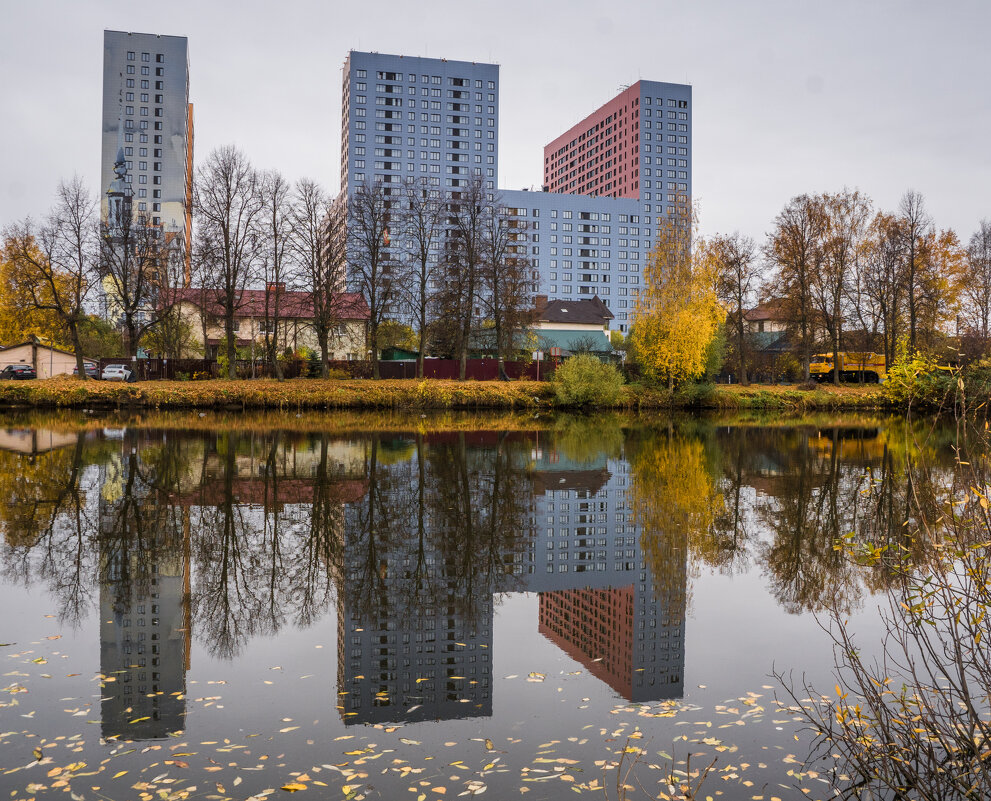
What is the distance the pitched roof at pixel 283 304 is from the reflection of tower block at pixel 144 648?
43.9m

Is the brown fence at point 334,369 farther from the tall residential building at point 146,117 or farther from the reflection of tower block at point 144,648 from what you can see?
the tall residential building at point 146,117

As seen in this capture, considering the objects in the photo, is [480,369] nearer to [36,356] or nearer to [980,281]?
[36,356]

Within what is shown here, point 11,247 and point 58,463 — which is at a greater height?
point 11,247

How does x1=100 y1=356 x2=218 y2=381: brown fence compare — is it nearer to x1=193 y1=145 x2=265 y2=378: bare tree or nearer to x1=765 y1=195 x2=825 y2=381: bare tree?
x1=193 y1=145 x2=265 y2=378: bare tree

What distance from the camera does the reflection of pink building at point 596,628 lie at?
665 cm

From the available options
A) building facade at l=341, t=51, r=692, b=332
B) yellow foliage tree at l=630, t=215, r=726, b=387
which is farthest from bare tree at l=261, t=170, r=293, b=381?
building facade at l=341, t=51, r=692, b=332

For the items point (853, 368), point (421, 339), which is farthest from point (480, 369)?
point (853, 368)

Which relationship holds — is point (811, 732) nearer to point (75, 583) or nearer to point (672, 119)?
point (75, 583)

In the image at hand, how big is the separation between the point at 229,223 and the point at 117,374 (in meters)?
13.3

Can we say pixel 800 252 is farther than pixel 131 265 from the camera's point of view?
Yes

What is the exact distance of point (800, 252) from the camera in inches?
2191

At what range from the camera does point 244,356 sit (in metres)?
58.3

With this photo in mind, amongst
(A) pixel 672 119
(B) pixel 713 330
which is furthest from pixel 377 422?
(A) pixel 672 119

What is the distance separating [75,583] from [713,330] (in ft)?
143
